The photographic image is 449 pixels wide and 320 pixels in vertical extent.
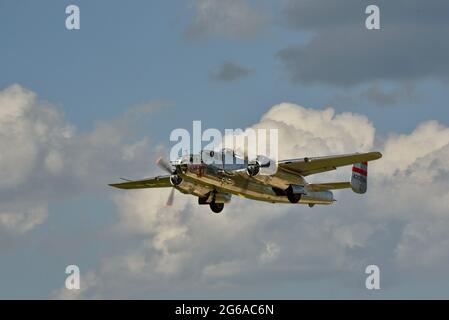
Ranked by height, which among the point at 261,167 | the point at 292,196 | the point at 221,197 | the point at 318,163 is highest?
the point at 318,163

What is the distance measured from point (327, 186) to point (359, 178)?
2.88 metres

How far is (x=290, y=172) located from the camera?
82.9 m

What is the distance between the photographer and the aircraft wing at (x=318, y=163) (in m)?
79.1

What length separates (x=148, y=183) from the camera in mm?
90438

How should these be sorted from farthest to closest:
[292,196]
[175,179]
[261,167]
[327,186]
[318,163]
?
1. [327,186]
2. [292,196]
3. [318,163]
4. [261,167]
5. [175,179]

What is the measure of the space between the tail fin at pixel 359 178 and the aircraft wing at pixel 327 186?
1.90 ft

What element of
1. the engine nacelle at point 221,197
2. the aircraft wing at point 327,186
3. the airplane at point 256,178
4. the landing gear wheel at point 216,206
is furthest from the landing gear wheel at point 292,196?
the landing gear wheel at point 216,206

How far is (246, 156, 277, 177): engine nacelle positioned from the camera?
79.6 metres

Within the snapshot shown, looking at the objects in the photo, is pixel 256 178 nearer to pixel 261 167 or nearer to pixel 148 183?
pixel 261 167

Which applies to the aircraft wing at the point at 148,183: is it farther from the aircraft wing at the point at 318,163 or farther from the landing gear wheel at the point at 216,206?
the aircraft wing at the point at 318,163

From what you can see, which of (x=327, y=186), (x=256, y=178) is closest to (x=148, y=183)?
(x=256, y=178)
